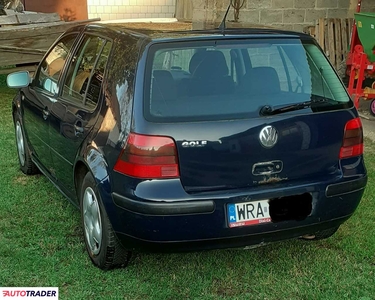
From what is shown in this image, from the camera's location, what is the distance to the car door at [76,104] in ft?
11.3

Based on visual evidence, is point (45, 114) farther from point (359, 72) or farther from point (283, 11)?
point (283, 11)

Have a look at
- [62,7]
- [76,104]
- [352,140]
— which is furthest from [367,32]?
[62,7]

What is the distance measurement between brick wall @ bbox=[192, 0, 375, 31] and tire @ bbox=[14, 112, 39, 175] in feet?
16.8

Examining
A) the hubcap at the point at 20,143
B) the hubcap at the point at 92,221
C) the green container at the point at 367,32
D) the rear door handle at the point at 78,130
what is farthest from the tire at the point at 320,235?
the green container at the point at 367,32

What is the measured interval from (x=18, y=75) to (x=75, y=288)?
2.17 m

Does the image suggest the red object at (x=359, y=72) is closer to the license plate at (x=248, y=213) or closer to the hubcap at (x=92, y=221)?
the license plate at (x=248, y=213)

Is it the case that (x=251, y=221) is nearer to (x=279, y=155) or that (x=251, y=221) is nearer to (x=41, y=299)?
(x=279, y=155)

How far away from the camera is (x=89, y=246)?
3527 mm

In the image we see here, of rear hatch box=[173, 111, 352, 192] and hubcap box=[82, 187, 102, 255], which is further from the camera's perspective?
hubcap box=[82, 187, 102, 255]

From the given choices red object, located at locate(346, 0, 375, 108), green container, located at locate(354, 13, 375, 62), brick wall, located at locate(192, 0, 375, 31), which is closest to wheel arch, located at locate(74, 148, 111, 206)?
red object, located at locate(346, 0, 375, 108)

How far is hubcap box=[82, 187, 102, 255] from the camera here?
332 cm

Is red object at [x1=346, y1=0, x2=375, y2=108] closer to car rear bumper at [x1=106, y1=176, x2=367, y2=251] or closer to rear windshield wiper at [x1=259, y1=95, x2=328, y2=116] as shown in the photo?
rear windshield wiper at [x1=259, y1=95, x2=328, y2=116]

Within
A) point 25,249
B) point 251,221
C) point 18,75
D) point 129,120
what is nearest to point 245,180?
point 251,221

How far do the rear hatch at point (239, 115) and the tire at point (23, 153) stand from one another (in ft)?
8.22
